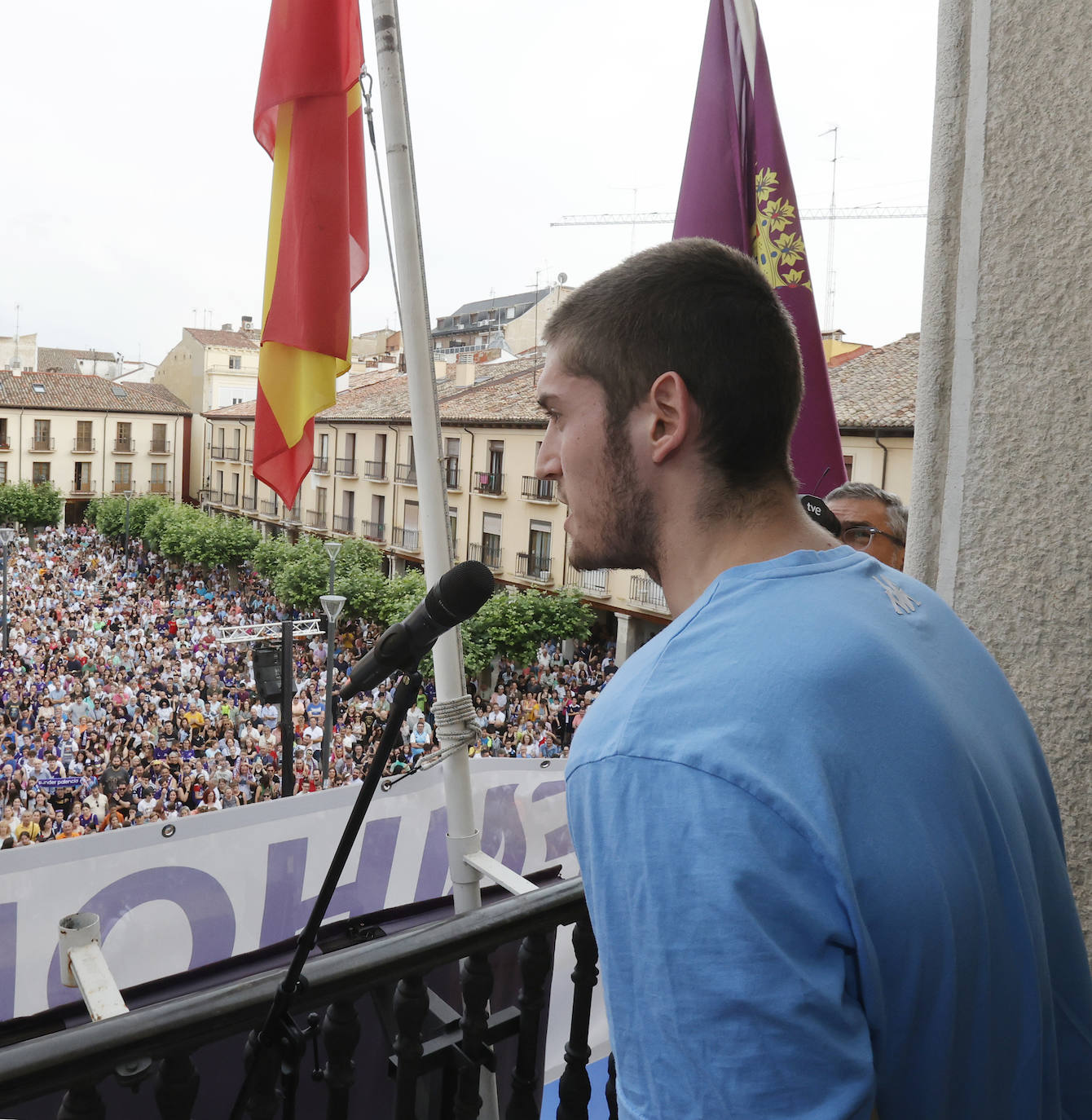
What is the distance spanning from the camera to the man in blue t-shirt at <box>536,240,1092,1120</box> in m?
0.63

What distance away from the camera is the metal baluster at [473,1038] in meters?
1.47

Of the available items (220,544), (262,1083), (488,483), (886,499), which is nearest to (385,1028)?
(262,1083)

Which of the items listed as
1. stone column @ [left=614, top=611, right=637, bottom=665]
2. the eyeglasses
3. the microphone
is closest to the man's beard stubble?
the microphone

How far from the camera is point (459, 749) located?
288 cm

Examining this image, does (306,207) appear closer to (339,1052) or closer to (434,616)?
(434,616)

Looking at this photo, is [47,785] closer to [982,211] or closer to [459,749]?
[459,749]

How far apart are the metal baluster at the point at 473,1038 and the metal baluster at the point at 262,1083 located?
0.94ft

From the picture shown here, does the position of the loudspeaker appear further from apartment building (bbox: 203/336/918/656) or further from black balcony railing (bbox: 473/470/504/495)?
black balcony railing (bbox: 473/470/504/495)

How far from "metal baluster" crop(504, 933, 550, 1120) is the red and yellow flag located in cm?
203

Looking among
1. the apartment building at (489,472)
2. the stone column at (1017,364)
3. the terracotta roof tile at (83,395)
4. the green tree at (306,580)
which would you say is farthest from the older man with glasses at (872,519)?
the terracotta roof tile at (83,395)

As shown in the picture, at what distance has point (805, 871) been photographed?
2.12 ft

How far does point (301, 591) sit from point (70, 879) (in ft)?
85.8

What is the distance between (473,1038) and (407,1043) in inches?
4.5

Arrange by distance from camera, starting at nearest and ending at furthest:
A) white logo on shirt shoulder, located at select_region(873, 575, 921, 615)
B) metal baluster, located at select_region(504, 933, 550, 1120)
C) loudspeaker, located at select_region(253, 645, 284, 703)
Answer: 1. white logo on shirt shoulder, located at select_region(873, 575, 921, 615)
2. metal baluster, located at select_region(504, 933, 550, 1120)
3. loudspeaker, located at select_region(253, 645, 284, 703)
